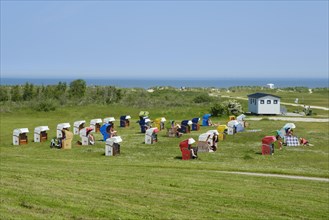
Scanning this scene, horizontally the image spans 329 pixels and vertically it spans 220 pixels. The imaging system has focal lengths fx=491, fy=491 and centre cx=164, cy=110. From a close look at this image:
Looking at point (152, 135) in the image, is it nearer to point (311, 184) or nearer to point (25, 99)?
point (311, 184)

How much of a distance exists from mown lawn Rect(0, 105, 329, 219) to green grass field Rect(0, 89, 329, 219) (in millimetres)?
26

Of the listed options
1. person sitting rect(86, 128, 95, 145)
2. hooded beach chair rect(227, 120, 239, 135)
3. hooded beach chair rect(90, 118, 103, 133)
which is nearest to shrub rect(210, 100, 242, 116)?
hooded beach chair rect(227, 120, 239, 135)

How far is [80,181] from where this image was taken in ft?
61.3

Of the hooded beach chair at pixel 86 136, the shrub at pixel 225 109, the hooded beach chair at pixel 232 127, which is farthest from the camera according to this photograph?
the shrub at pixel 225 109

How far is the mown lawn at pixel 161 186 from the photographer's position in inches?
559

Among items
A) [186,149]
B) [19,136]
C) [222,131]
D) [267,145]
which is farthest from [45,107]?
[267,145]

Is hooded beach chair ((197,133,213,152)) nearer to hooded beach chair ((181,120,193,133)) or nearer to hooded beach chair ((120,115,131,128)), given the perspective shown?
hooded beach chair ((181,120,193,133))

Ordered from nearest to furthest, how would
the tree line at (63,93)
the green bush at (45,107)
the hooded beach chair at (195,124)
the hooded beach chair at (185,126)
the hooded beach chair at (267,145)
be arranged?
1. the hooded beach chair at (267,145)
2. the hooded beach chair at (185,126)
3. the hooded beach chair at (195,124)
4. the green bush at (45,107)
5. the tree line at (63,93)

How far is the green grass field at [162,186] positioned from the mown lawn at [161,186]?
3 cm

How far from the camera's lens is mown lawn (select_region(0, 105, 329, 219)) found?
1419 cm

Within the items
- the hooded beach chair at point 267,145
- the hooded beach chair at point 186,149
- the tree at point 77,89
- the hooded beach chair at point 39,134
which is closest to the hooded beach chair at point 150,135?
the hooded beach chair at point 186,149

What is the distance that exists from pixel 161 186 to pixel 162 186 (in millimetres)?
41

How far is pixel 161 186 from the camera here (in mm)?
18422

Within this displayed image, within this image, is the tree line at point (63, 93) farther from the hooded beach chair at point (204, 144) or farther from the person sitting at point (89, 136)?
the hooded beach chair at point (204, 144)
